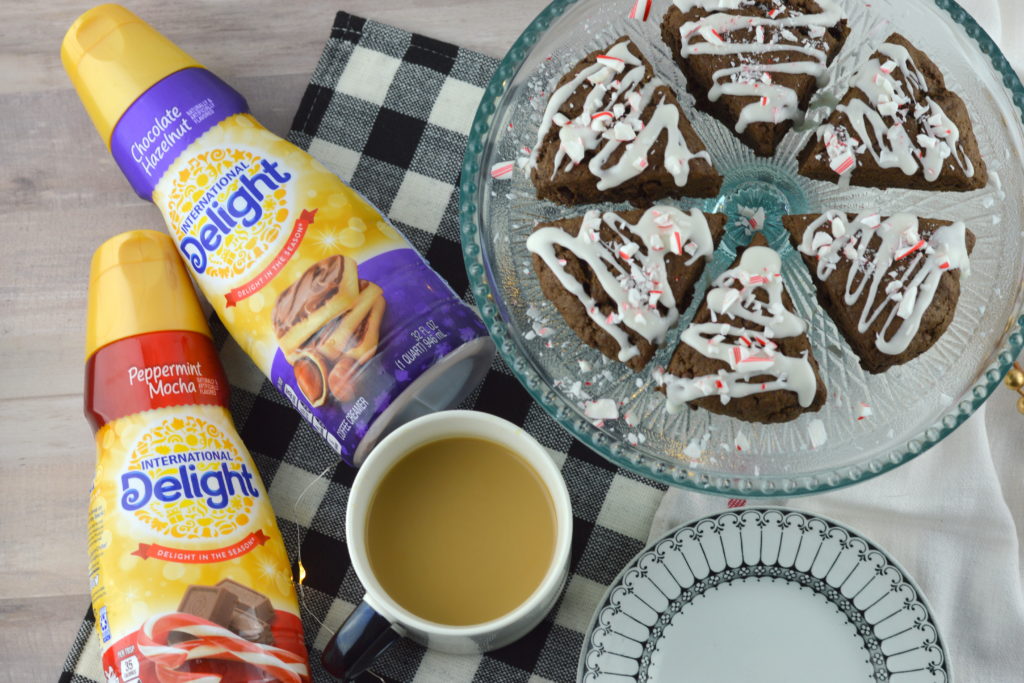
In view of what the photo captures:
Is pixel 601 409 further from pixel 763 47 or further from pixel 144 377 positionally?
pixel 144 377

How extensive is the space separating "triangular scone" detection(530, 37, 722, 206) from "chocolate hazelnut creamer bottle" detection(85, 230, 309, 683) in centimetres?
52

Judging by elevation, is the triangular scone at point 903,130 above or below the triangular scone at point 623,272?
above

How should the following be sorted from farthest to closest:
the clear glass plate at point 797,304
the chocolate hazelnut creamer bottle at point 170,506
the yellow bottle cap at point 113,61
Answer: the yellow bottle cap at point 113,61
the chocolate hazelnut creamer bottle at point 170,506
the clear glass plate at point 797,304

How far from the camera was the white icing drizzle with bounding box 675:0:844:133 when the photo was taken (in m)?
1.12

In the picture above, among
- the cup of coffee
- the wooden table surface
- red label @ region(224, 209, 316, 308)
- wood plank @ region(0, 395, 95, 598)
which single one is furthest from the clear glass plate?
wood plank @ region(0, 395, 95, 598)

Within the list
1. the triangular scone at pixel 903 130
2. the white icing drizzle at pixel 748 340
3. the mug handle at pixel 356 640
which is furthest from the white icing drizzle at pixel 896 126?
the mug handle at pixel 356 640

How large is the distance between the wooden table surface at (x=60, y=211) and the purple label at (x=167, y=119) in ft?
0.62

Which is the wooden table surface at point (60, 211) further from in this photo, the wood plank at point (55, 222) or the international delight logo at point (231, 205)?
the international delight logo at point (231, 205)

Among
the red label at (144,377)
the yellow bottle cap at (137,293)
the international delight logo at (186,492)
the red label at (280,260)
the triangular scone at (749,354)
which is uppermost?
the triangular scone at (749,354)

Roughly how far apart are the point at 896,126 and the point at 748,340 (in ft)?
0.99

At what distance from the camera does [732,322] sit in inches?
42.9

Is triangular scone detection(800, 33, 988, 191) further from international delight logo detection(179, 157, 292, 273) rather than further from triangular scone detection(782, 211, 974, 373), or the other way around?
international delight logo detection(179, 157, 292, 273)

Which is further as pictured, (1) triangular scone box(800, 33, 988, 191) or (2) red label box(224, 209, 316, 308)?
(2) red label box(224, 209, 316, 308)

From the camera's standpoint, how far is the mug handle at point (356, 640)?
1174mm
